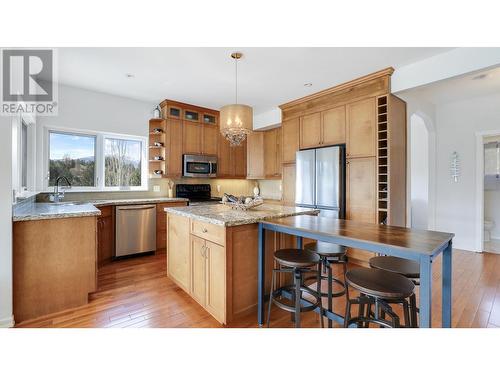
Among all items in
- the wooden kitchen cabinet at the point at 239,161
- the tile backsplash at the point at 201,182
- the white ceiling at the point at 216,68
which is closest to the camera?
the white ceiling at the point at 216,68

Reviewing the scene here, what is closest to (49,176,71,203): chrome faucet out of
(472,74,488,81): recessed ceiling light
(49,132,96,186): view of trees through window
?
(49,132,96,186): view of trees through window

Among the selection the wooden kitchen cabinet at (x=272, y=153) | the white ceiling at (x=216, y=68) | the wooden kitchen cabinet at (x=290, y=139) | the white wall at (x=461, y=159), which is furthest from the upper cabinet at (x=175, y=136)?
the white wall at (x=461, y=159)

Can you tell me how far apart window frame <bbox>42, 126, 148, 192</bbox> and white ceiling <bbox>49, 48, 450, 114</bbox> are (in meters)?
0.70

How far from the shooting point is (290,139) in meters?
4.33

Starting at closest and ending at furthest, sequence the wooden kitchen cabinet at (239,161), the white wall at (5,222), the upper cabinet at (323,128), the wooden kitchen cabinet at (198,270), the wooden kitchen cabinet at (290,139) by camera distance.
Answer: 1. the white wall at (5,222)
2. the wooden kitchen cabinet at (198,270)
3. the upper cabinet at (323,128)
4. the wooden kitchen cabinet at (290,139)
5. the wooden kitchen cabinet at (239,161)

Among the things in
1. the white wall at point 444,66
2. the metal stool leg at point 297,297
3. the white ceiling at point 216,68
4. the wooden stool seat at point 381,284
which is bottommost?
the metal stool leg at point 297,297

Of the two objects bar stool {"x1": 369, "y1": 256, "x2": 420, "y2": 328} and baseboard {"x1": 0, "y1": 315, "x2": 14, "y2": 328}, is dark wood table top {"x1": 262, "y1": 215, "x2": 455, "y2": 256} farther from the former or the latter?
baseboard {"x1": 0, "y1": 315, "x2": 14, "y2": 328}

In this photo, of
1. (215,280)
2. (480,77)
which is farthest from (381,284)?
(480,77)

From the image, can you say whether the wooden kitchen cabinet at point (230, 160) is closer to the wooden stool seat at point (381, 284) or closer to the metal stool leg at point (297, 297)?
the metal stool leg at point (297, 297)

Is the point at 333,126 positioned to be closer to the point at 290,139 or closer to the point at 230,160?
the point at 290,139

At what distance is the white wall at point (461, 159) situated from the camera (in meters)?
3.94

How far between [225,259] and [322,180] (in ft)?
7.50

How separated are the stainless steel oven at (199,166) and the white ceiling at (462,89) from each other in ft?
10.8

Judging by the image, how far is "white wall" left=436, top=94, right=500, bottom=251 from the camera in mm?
3941
